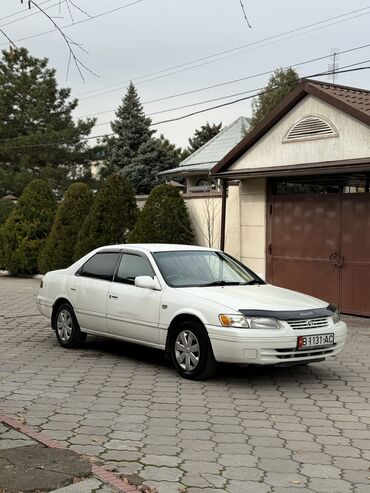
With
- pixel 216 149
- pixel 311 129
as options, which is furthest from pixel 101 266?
pixel 216 149

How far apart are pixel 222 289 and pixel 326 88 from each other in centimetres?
655

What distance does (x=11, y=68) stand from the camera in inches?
1510

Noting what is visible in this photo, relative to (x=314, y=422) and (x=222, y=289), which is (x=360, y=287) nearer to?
(x=222, y=289)

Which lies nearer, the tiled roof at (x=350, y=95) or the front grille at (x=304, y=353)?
the front grille at (x=304, y=353)

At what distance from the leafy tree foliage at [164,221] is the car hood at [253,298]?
7839 mm

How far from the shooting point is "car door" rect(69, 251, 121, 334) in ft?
27.7

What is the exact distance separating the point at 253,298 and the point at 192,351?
898mm

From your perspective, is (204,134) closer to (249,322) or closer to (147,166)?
(147,166)

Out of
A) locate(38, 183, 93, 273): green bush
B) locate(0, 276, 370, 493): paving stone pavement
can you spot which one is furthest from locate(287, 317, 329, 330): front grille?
locate(38, 183, 93, 273): green bush

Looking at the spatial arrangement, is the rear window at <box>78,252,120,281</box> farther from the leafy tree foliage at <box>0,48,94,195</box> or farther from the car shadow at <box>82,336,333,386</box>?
the leafy tree foliage at <box>0,48,94,195</box>

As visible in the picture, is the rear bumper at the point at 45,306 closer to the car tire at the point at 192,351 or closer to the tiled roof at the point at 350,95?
the car tire at the point at 192,351

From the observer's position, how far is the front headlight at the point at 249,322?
22.2ft

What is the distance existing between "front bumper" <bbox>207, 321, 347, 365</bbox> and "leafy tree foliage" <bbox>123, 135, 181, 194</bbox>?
125 feet

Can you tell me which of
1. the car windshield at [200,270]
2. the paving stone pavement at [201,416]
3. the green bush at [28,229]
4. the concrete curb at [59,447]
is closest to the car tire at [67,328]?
the paving stone pavement at [201,416]
